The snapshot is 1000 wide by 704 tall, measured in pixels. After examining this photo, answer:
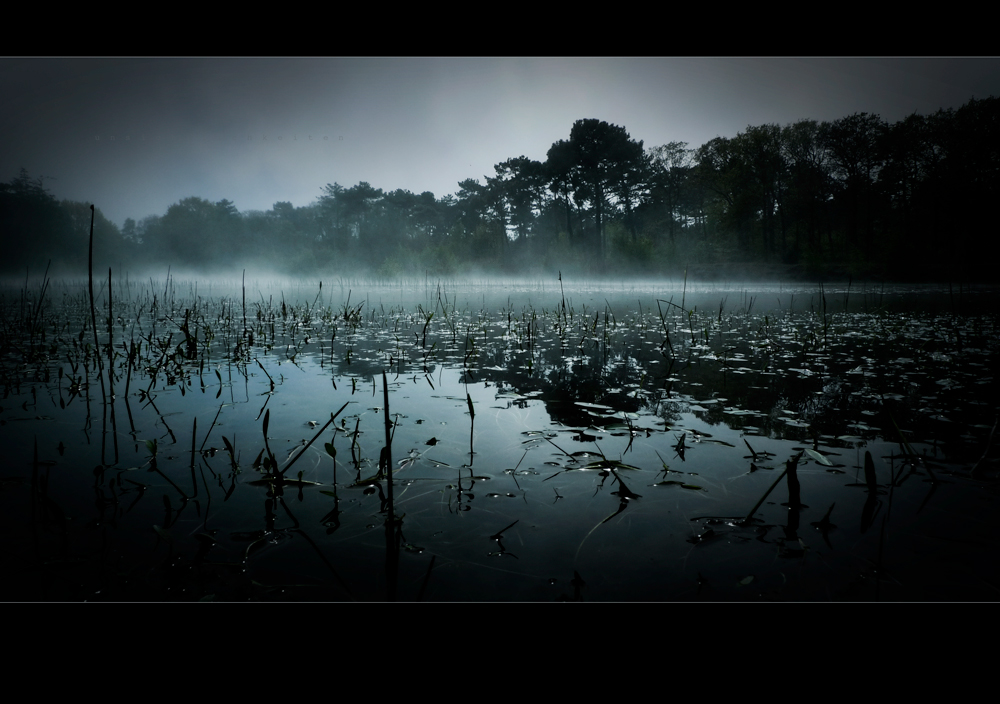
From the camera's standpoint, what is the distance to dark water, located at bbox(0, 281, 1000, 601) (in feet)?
5.03

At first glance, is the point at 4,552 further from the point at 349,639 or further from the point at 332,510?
the point at 349,639

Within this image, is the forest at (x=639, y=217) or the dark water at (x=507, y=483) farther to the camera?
the forest at (x=639, y=217)

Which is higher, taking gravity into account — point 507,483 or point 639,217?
point 639,217

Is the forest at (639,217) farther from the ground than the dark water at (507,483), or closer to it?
farther from the ground

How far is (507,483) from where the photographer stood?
2275mm

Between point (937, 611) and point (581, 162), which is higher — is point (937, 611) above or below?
below

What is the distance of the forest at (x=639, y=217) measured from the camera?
19.1 m

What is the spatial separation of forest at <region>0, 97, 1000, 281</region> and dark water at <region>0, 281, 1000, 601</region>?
13149mm

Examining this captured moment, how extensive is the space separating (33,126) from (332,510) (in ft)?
22.5

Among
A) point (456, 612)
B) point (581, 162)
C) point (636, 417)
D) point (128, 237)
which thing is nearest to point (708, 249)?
point (581, 162)

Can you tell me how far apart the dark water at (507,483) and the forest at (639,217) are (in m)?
13.1

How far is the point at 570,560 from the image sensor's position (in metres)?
1.63

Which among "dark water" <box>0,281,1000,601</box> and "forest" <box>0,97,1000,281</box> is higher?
"forest" <box>0,97,1000,281</box>

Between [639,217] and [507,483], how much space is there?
3761 cm
